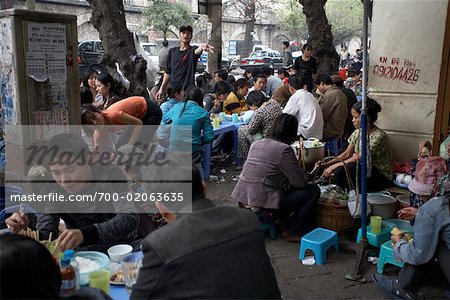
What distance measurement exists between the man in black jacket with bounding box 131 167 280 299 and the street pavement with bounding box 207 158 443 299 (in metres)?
1.85

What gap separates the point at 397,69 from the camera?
217 inches

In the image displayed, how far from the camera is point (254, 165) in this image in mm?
4301

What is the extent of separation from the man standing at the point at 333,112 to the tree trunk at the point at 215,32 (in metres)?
5.19

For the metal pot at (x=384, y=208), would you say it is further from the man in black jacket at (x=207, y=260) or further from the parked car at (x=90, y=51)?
the parked car at (x=90, y=51)

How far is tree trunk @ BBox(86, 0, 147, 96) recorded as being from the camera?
711cm

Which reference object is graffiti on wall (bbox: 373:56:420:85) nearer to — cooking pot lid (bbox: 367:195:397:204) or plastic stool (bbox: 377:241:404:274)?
cooking pot lid (bbox: 367:195:397:204)

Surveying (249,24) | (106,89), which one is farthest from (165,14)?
(106,89)

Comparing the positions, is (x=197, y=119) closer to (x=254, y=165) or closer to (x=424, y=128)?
(x=254, y=165)

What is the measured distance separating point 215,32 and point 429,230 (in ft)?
30.5

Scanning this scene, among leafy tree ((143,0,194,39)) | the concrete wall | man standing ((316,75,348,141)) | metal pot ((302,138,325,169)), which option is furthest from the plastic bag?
leafy tree ((143,0,194,39))

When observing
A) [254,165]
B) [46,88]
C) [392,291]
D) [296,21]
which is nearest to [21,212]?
[46,88]

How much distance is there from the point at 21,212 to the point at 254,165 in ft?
7.33

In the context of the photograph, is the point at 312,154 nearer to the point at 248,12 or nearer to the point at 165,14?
the point at 165,14

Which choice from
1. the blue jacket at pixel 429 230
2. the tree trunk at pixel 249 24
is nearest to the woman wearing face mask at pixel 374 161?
the blue jacket at pixel 429 230
